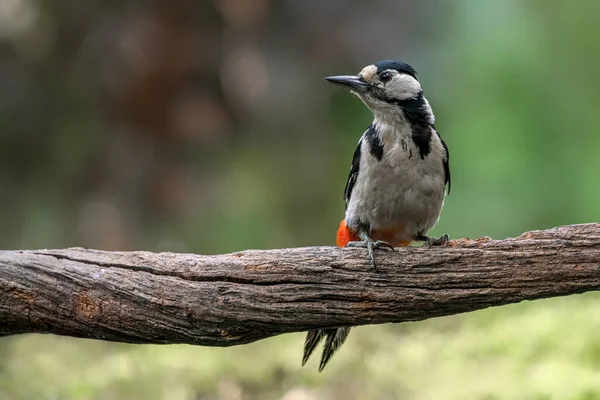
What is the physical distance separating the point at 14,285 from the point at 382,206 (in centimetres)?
164

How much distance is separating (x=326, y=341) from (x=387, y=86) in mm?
1214

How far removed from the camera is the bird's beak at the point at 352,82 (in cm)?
340

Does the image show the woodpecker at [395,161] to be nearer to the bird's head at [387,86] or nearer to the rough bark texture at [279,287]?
the bird's head at [387,86]

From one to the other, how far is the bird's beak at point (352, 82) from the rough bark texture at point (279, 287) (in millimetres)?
837

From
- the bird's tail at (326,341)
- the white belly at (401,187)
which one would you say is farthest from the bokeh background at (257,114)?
the bird's tail at (326,341)

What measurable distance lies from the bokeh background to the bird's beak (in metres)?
3.80

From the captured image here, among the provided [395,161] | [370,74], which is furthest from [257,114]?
[395,161]

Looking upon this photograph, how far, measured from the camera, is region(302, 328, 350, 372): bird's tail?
3.28 m

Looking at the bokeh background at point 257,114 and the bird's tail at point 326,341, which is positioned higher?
the bokeh background at point 257,114

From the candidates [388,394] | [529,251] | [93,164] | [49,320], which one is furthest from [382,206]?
[93,164]

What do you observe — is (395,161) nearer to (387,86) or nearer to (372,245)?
(387,86)

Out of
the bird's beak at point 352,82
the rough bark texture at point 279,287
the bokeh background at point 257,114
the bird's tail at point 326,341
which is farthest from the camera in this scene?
the bokeh background at point 257,114

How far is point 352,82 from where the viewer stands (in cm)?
343

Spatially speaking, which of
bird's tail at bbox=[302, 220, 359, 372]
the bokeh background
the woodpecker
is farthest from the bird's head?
the bokeh background
